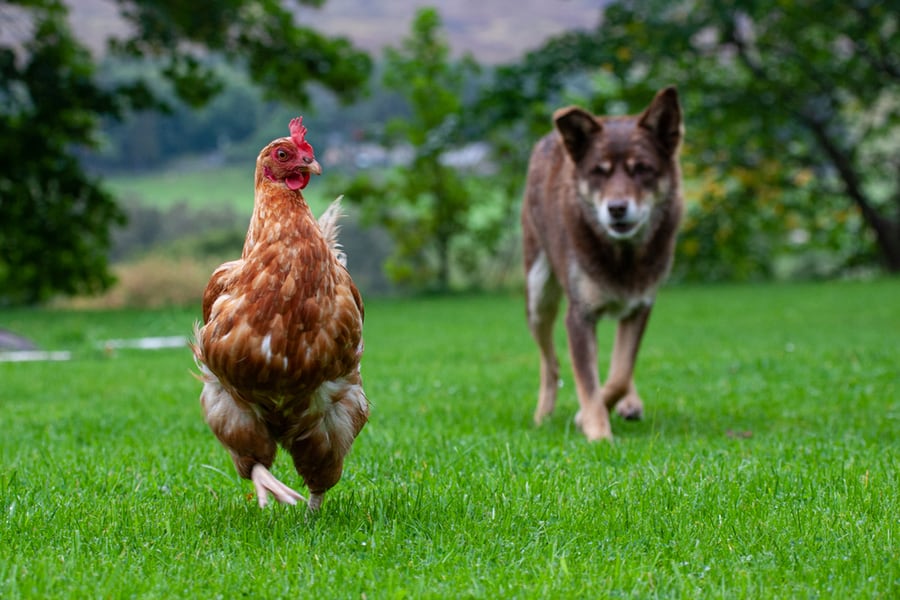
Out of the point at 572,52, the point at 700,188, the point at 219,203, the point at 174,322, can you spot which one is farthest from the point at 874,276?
the point at 219,203

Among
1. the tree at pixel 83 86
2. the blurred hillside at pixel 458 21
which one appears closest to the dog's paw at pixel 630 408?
the tree at pixel 83 86

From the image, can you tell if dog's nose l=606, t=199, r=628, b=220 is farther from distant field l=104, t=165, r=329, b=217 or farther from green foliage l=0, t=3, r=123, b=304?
distant field l=104, t=165, r=329, b=217

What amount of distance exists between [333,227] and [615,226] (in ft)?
8.11

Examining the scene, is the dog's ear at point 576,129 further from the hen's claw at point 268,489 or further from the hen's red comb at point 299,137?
the hen's claw at point 268,489

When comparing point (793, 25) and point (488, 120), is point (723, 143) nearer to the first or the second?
point (793, 25)

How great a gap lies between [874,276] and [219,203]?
28.1 meters

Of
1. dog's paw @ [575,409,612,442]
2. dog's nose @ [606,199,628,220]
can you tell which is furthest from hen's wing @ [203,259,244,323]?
dog's nose @ [606,199,628,220]

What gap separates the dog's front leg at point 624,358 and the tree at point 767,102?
14.6 meters

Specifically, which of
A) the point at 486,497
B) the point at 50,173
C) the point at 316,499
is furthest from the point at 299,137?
the point at 50,173

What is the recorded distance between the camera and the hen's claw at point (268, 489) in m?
4.05

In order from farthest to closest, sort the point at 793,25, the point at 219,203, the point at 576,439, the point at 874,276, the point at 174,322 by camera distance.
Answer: the point at 219,203 → the point at 874,276 → the point at 793,25 → the point at 174,322 → the point at 576,439

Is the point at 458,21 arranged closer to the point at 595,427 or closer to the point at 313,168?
the point at 595,427

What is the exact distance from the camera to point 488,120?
71.5 ft

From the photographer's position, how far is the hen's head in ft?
13.8
